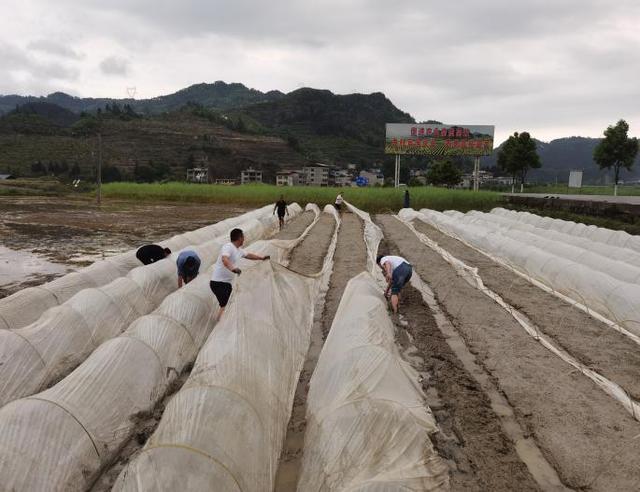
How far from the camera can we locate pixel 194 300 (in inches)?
252

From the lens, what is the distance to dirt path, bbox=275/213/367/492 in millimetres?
3966

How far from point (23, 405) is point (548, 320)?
7.11m

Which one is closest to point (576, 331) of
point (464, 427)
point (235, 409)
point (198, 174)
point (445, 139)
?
point (464, 427)

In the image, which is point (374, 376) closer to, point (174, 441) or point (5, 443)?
point (174, 441)

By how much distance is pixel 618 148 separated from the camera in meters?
32.0

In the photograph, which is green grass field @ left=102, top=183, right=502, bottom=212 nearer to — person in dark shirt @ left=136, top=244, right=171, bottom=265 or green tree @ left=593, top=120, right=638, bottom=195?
green tree @ left=593, top=120, right=638, bottom=195

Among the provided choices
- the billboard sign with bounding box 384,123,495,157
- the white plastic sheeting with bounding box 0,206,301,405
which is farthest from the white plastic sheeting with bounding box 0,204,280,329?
the billboard sign with bounding box 384,123,495,157

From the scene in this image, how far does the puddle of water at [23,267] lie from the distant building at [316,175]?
6999cm

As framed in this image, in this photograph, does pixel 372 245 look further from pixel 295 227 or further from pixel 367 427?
pixel 367 427

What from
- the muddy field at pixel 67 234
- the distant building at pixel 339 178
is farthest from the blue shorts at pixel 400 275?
the distant building at pixel 339 178

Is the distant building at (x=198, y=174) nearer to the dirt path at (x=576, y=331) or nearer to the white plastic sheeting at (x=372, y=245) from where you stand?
the white plastic sheeting at (x=372, y=245)

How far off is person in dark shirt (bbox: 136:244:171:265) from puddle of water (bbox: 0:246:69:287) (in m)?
3.23

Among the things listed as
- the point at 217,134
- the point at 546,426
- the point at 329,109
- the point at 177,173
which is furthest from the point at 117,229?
the point at 329,109

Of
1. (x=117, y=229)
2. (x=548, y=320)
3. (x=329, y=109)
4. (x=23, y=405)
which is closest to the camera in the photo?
(x=23, y=405)
